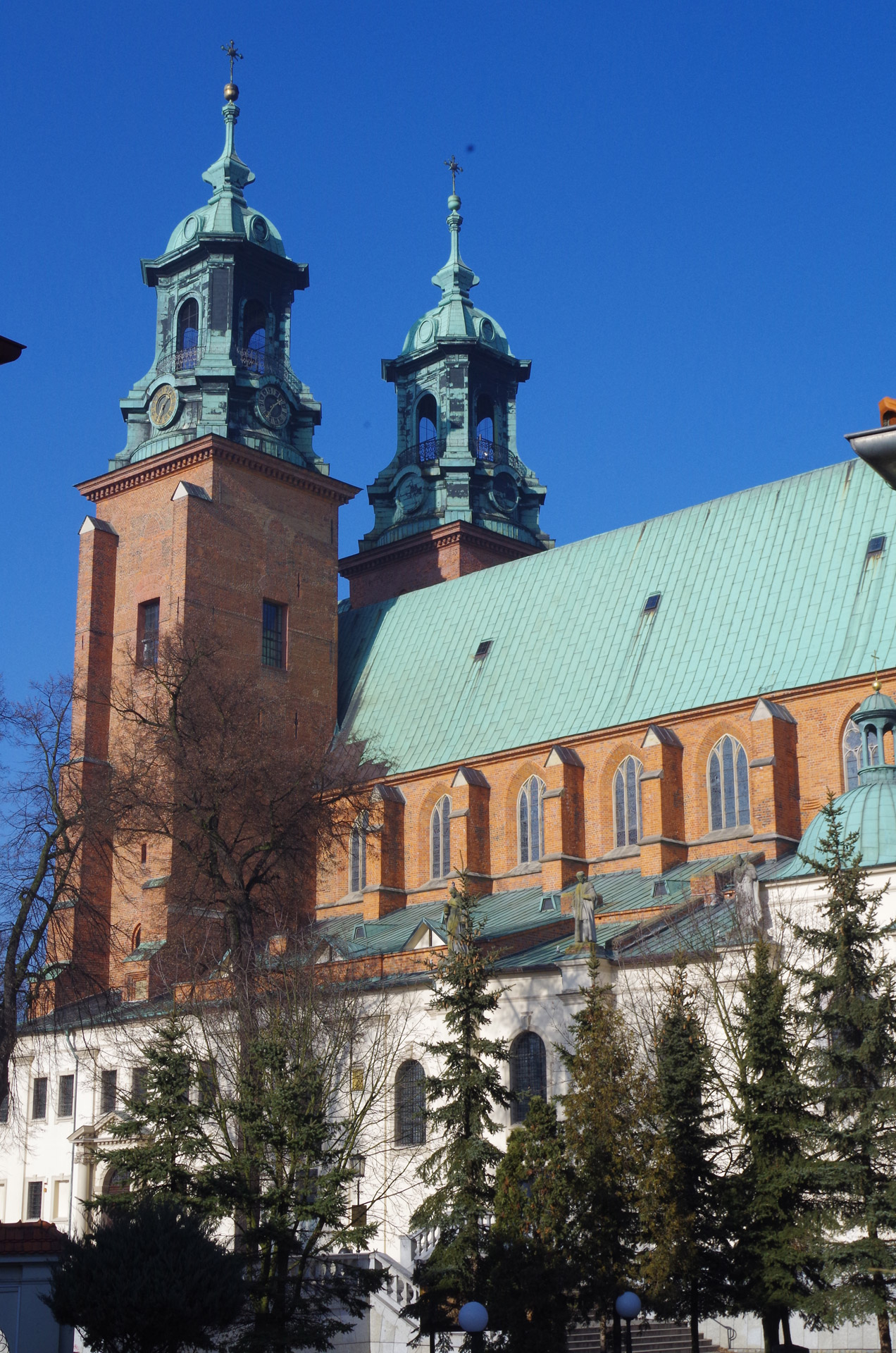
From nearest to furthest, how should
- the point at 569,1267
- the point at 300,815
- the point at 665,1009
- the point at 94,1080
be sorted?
the point at 569,1267
the point at 665,1009
the point at 300,815
the point at 94,1080

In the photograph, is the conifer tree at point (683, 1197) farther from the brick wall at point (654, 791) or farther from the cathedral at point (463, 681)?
the brick wall at point (654, 791)

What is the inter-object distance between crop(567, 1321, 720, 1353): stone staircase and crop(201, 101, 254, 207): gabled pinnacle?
125ft

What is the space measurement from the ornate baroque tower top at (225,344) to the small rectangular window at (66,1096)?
18.3 m

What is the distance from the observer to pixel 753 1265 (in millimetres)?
24562

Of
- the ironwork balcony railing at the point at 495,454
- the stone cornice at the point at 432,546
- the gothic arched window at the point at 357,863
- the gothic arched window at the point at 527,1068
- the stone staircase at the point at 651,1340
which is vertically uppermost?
the ironwork balcony railing at the point at 495,454

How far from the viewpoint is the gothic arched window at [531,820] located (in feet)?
151

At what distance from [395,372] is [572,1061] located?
4353 cm

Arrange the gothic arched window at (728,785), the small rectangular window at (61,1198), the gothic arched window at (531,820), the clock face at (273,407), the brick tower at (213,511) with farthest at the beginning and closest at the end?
the clock face at (273,407) < the brick tower at (213,511) < the gothic arched window at (531,820) < the small rectangular window at (61,1198) < the gothic arched window at (728,785)

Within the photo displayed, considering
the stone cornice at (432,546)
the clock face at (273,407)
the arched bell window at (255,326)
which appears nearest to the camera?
the clock face at (273,407)

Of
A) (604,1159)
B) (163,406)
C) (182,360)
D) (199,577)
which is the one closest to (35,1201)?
(199,577)

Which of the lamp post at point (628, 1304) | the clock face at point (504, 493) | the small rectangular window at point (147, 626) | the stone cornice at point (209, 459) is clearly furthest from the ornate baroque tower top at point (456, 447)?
the lamp post at point (628, 1304)

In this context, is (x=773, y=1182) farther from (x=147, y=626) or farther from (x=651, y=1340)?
(x=147, y=626)

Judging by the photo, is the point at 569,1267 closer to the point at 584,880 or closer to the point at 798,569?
the point at 584,880

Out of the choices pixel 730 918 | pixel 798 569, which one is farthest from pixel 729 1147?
pixel 798 569
